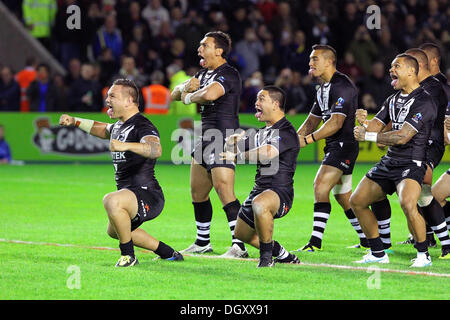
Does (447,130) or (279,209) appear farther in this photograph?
(447,130)


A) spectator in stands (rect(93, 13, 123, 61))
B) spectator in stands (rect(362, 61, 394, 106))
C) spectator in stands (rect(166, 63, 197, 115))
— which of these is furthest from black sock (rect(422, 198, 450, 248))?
spectator in stands (rect(93, 13, 123, 61))

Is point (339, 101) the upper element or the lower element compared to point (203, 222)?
upper

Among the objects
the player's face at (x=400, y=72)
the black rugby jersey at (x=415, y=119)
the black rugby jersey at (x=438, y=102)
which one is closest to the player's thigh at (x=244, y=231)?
the black rugby jersey at (x=415, y=119)

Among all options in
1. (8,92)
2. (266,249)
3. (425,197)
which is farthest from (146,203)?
(8,92)

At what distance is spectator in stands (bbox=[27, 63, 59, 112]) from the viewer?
23.0 metres

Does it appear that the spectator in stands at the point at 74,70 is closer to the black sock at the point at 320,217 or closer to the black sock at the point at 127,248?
the black sock at the point at 320,217

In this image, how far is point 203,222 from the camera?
1030 centimetres

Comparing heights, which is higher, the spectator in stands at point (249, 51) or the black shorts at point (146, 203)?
the spectator in stands at point (249, 51)

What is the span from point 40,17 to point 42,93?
3876 mm

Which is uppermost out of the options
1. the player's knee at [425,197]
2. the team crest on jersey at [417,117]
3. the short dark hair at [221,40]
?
the short dark hair at [221,40]

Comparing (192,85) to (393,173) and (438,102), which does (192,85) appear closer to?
(393,173)

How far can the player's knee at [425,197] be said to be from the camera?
9969mm

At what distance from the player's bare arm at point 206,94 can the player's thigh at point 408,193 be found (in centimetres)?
222

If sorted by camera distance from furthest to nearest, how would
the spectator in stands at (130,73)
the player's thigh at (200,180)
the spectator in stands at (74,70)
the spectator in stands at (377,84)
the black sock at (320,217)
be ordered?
the spectator in stands at (377,84) → the spectator in stands at (74,70) → the spectator in stands at (130,73) → the black sock at (320,217) → the player's thigh at (200,180)
